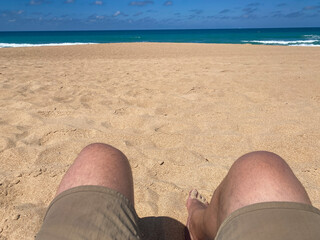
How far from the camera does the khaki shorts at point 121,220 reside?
0.70 meters

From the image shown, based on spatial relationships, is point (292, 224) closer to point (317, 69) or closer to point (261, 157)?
Result: point (261, 157)

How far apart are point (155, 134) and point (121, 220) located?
1.55m

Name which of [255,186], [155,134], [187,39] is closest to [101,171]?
[255,186]

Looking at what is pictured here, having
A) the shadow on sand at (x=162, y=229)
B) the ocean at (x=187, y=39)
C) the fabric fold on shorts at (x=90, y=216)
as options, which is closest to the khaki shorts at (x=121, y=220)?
the fabric fold on shorts at (x=90, y=216)

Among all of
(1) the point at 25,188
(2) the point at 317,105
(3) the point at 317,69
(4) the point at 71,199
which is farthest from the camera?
(3) the point at 317,69

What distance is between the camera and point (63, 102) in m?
3.16

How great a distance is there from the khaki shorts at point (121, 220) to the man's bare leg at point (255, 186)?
0.08 meters

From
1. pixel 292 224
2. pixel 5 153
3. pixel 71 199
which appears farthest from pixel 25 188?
pixel 292 224

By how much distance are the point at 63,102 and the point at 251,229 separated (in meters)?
2.88

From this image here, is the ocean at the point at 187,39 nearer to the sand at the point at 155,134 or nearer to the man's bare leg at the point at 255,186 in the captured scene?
the sand at the point at 155,134

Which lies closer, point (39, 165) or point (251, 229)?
point (251, 229)

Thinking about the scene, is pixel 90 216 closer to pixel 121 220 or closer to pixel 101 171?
pixel 121 220

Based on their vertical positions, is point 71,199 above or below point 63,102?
above

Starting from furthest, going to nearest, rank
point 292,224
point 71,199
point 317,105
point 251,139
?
point 317,105, point 251,139, point 71,199, point 292,224
